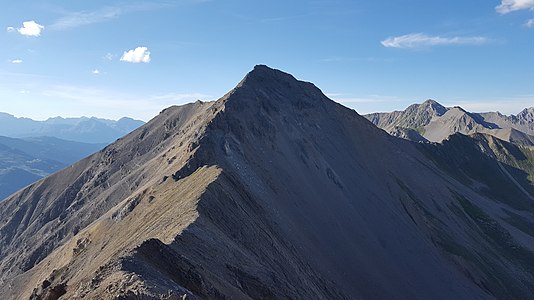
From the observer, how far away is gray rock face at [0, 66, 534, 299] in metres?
37.2

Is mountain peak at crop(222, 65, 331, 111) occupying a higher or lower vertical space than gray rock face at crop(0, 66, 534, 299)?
higher

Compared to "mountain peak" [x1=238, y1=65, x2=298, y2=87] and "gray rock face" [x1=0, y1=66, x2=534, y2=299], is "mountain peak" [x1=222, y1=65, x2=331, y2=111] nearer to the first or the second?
"mountain peak" [x1=238, y1=65, x2=298, y2=87]

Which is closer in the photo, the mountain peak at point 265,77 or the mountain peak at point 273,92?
the mountain peak at point 273,92

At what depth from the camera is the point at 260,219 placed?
54469 mm

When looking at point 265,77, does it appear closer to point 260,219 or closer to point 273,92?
point 273,92

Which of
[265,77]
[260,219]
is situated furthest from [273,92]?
[260,219]

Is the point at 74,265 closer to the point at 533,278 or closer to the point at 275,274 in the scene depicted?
the point at 275,274

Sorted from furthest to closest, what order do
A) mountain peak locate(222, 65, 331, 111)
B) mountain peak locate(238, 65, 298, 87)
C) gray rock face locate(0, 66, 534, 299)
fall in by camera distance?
mountain peak locate(238, 65, 298, 87) → mountain peak locate(222, 65, 331, 111) → gray rock face locate(0, 66, 534, 299)

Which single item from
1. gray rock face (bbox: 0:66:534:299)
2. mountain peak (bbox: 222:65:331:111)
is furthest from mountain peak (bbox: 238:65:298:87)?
gray rock face (bbox: 0:66:534:299)

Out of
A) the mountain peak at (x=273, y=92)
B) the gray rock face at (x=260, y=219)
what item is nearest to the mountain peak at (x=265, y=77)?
the mountain peak at (x=273, y=92)

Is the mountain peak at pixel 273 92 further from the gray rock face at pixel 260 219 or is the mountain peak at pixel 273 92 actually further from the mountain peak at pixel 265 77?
the gray rock face at pixel 260 219

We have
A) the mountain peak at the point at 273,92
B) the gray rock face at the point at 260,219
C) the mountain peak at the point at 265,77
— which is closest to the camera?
the gray rock face at the point at 260,219

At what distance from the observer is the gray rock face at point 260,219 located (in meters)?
37.2

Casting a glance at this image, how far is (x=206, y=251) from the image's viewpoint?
36.6 m
